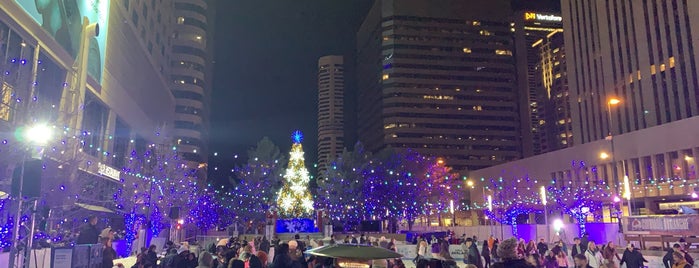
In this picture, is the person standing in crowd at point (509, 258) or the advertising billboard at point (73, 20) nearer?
the person standing in crowd at point (509, 258)

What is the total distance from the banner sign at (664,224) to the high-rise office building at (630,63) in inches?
1193

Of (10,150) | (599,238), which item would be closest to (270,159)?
(599,238)

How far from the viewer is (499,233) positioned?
41.9 metres

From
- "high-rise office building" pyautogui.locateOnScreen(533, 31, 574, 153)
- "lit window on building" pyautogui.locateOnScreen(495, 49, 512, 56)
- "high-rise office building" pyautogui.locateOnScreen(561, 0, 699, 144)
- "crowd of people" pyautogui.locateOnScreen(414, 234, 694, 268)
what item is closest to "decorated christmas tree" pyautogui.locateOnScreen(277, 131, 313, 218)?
"crowd of people" pyautogui.locateOnScreen(414, 234, 694, 268)

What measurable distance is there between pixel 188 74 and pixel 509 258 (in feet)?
309

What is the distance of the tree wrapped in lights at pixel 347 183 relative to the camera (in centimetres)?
6147

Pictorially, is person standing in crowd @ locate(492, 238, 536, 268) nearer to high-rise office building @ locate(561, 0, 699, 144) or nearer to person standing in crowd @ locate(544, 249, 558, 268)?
person standing in crowd @ locate(544, 249, 558, 268)

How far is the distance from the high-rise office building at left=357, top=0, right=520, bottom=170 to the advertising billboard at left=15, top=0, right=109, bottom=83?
11399 cm

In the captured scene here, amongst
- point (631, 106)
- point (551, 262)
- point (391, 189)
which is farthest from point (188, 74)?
point (551, 262)

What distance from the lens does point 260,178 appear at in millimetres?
67062

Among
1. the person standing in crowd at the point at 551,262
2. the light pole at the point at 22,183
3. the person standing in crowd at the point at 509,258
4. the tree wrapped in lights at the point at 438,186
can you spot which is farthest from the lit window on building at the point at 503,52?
the person standing in crowd at the point at 509,258

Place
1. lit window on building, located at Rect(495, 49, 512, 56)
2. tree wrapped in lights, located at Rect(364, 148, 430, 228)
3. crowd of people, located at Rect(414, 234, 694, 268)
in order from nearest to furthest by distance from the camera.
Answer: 1. crowd of people, located at Rect(414, 234, 694, 268)
2. tree wrapped in lights, located at Rect(364, 148, 430, 228)
3. lit window on building, located at Rect(495, 49, 512, 56)

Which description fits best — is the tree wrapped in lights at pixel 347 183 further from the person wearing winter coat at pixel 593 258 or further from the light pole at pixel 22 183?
the light pole at pixel 22 183

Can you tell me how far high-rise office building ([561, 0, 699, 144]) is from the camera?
59.2 m
